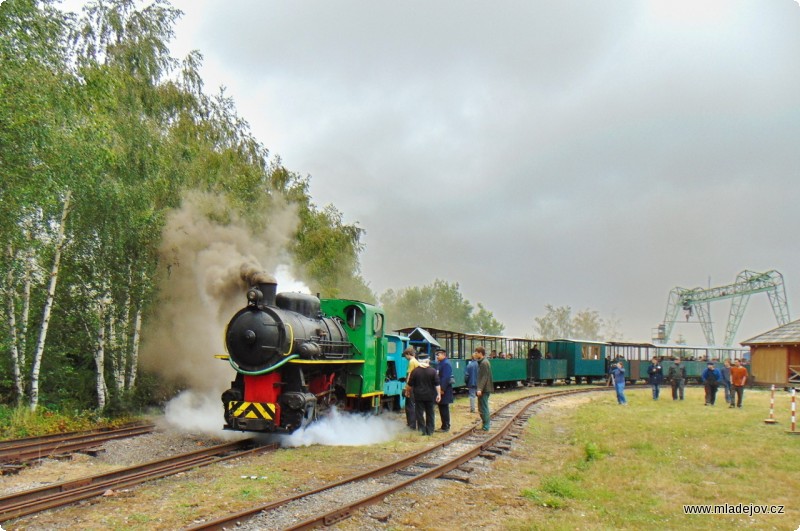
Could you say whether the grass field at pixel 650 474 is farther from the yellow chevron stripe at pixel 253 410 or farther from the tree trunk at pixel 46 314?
the tree trunk at pixel 46 314

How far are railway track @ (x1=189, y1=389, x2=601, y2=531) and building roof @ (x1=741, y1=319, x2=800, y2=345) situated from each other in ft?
77.5

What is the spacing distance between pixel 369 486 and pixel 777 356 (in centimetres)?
3007

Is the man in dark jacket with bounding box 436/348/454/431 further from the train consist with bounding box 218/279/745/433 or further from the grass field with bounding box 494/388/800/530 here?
the grass field with bounding box 494/388/800/530

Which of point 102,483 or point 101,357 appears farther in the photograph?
point 101,357

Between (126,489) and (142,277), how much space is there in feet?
25.5

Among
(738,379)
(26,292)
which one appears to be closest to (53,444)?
(26,292)

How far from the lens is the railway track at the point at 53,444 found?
8383mm

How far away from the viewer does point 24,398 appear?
42.1 feet

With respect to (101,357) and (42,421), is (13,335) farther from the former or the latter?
(42,421)

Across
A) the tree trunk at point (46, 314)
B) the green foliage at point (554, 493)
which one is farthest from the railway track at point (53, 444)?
the green foliage at point (554, 493)

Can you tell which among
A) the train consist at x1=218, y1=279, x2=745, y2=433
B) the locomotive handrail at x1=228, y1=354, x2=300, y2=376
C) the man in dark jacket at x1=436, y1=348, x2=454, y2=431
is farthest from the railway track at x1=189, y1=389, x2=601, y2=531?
the locomotive handrail at x1=228, y1=354, x2=300, y2=376

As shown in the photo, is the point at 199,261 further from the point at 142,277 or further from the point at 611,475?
the point at 611,475

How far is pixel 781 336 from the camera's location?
2947 centimetres

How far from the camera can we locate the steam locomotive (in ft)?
30.8
